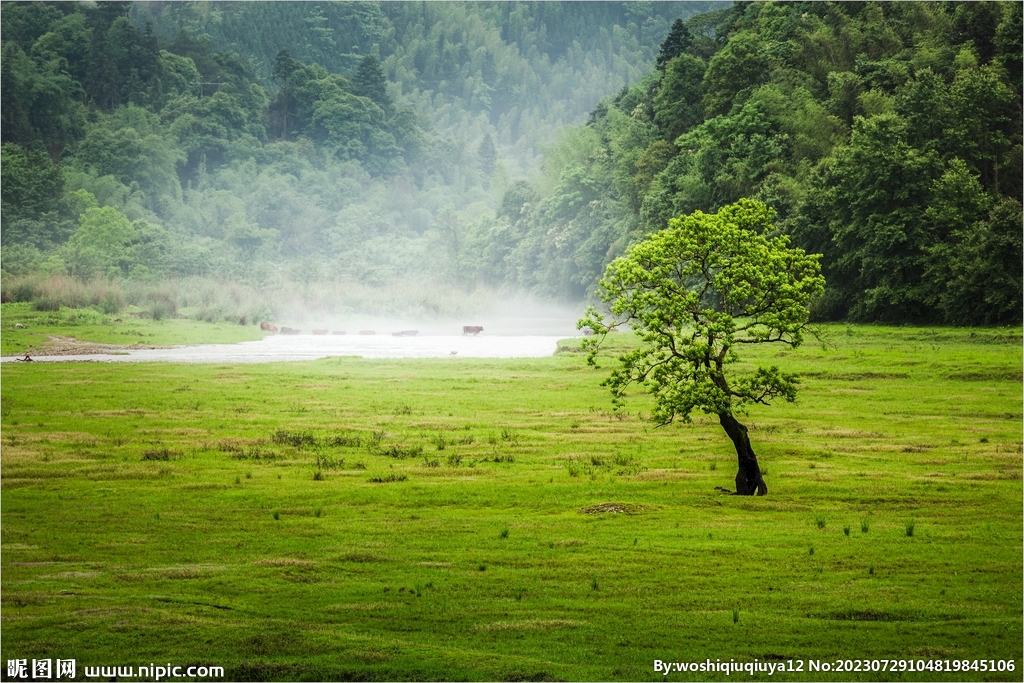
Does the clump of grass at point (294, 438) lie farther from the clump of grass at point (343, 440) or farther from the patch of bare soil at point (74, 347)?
the patch of bare soil at point (74, 347)

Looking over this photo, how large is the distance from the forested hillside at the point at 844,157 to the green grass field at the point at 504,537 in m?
29.4

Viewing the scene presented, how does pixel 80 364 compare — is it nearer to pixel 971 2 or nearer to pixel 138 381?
pixel 138 381

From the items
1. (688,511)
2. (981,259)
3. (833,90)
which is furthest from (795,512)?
(833,90)

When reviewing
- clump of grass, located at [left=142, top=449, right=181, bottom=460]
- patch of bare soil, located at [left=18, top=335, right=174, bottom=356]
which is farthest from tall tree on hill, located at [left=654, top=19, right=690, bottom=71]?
clump of grass, located at [left=142, top=449, right=181, bottom=460]

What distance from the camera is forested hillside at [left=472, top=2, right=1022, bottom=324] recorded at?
81000 millimetres

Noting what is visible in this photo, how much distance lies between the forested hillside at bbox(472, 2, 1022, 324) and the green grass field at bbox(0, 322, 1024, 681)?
96.5 feet

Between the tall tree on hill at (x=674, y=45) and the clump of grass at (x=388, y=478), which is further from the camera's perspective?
the tall tree on hill at (x=674, y=45)

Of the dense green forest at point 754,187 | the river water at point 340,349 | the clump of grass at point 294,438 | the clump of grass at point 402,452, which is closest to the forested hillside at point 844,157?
the dense green forest at point 754,187

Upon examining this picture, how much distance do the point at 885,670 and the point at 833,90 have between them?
9141cm

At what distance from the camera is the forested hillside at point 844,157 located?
81000 mm

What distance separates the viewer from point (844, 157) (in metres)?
85.1

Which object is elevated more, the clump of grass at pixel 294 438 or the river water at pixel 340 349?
the clump of grass at pixel 294 438

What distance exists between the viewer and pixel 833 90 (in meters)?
102

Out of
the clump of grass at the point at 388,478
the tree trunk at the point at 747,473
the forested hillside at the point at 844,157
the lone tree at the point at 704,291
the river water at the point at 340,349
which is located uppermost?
the forested hillside at the point at 844,157
